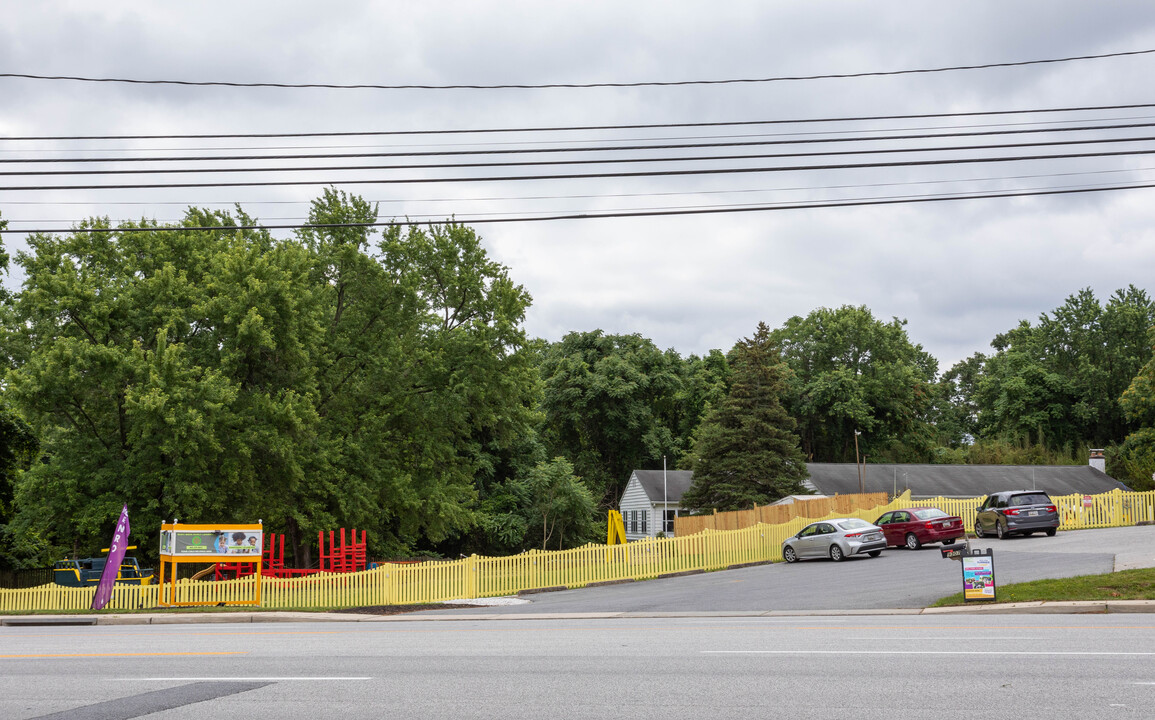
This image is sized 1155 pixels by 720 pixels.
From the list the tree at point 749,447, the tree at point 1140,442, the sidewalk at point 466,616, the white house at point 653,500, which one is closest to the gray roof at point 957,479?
the tree at point 1140,442

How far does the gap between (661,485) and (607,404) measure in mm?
10490

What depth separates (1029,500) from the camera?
3216 centimetres

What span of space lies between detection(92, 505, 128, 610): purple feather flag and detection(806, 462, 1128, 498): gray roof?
42112 millimetres

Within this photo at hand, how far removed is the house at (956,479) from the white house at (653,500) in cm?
973

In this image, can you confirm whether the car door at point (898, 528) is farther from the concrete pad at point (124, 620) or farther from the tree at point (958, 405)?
the tree at point (958, 405)

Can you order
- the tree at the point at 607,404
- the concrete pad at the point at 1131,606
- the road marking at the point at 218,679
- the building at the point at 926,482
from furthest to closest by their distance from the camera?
the tree at the point at 607,404 < the building at the point at 926,482 < the concrete pad at the point at 1131,606 < the road marking at the point at 218,679

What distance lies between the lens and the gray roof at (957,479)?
182ft

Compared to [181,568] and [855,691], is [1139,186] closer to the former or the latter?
[855,691]

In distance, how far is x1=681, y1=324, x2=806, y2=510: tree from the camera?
53781 mm

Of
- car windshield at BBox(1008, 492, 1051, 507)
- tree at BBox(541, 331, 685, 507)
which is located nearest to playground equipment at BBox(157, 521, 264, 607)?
car windshield at BBox(1008, 492, 1051, 507)

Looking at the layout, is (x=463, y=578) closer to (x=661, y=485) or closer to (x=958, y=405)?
(x=661, y=485)

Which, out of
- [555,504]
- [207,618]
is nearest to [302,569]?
[207,618]

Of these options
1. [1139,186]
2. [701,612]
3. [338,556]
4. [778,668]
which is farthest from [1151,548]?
[338,556]

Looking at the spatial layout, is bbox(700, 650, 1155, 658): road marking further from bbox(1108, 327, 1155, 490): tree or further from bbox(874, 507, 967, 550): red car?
bbox(1108, 327, 1155, 490): tree
